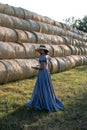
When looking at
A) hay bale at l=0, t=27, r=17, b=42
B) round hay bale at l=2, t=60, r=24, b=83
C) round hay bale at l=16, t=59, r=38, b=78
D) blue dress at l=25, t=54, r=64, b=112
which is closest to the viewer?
blue dress at l=25, t=54, r=64, b=112

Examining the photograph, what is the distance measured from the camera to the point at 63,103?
8305 mm

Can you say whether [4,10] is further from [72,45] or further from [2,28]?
[72,45]

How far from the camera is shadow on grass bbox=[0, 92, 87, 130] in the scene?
6.28 meters

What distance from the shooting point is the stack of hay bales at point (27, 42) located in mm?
11156

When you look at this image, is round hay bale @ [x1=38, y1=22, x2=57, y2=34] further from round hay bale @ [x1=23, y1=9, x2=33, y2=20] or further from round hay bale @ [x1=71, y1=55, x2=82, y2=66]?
round hay bale @ [x1=71, y1=55, x2=82, y2=66]

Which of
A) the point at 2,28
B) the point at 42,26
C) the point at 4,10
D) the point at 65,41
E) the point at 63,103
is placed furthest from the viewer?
the point at 65,41

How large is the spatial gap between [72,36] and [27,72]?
381 inches

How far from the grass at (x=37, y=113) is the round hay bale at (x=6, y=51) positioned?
131 cm

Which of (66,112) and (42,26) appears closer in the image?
(66,112)

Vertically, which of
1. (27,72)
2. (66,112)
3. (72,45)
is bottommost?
(66,112)

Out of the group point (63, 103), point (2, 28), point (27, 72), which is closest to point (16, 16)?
point (2, 28)

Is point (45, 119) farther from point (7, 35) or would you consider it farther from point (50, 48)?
point (50, 48)

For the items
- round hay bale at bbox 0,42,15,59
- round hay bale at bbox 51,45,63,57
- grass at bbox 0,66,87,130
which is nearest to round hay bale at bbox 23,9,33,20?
round hay bale at bbox 51,45,63,57

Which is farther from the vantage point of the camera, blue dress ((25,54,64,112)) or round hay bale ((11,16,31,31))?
round hay bale ((11,16,31,31))
